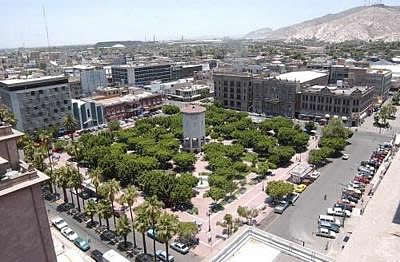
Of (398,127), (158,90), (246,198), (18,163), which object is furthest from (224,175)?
(158,90)

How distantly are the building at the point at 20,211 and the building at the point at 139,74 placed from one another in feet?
533

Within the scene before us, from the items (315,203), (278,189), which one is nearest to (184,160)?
(278,189)

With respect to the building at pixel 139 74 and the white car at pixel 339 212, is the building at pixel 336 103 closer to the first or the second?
the white car at pixel 339 212

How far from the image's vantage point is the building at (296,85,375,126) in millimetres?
110812

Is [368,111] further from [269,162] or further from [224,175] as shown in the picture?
[224,175]

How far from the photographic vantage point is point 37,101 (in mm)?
103438

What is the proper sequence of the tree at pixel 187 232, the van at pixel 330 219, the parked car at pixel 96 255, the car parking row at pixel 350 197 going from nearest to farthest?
the parked car at pixel 96 255 → the tree at pixel 187 232 → the car parking row at pixel 350 197 → the van at pixel 330 219

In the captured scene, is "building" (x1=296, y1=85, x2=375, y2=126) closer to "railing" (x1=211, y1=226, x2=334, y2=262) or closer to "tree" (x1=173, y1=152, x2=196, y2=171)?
"tree" (x1=173, y1=152, x2=196, y2=171)

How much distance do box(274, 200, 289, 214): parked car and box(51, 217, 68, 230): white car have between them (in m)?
37.2

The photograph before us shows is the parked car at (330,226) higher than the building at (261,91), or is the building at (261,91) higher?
the building at (261,91)

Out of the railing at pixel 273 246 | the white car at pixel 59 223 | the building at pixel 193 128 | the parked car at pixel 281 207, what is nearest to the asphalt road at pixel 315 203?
the parked car at pixel 281 207

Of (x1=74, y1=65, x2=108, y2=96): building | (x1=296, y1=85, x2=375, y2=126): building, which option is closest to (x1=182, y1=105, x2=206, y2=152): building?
(x1=296, y1=85, x2=375, y2=126): building

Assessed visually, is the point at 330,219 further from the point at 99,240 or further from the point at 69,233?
the point at 69,233

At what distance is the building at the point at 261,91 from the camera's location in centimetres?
12194
